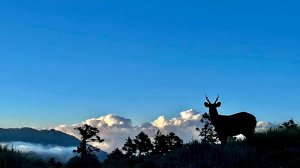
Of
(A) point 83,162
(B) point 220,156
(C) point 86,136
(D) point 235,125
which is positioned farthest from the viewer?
(C) point 86,136

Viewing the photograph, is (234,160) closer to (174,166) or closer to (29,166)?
(174,166)

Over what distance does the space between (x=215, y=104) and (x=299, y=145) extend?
5.81 m

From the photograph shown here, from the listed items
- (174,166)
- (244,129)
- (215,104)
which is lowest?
(174,166)

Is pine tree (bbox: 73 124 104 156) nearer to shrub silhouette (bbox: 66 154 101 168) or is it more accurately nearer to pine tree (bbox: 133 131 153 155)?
pine tree (bbox: 133 131 153 155)

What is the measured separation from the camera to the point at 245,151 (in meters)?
17.1

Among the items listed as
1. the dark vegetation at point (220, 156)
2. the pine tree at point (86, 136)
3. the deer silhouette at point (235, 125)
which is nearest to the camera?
the dark vegetation at point (220, 156)

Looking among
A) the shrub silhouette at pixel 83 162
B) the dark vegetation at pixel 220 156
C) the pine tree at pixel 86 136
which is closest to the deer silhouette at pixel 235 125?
the dark vegetation at pixel 220 156

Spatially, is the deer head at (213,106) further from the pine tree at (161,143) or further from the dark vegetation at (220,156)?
the pine tree at (161,143)

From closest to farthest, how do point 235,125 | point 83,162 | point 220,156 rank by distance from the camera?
1. point 220,156
2. point 83,162
3. point 235,125

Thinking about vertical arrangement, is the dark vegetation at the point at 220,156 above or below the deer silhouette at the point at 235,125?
below

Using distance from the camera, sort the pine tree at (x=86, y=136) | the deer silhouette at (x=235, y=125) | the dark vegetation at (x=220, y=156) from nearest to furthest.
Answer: the dark vegetation at (x=220, y=156), the deer silhouette at (x=235, y=125), the pine tree at (x=86, y=136)

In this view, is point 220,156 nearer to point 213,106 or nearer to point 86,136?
point 213,106

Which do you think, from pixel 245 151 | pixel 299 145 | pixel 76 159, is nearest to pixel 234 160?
pixel 245 151

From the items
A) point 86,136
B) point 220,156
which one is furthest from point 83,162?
point 86,136
